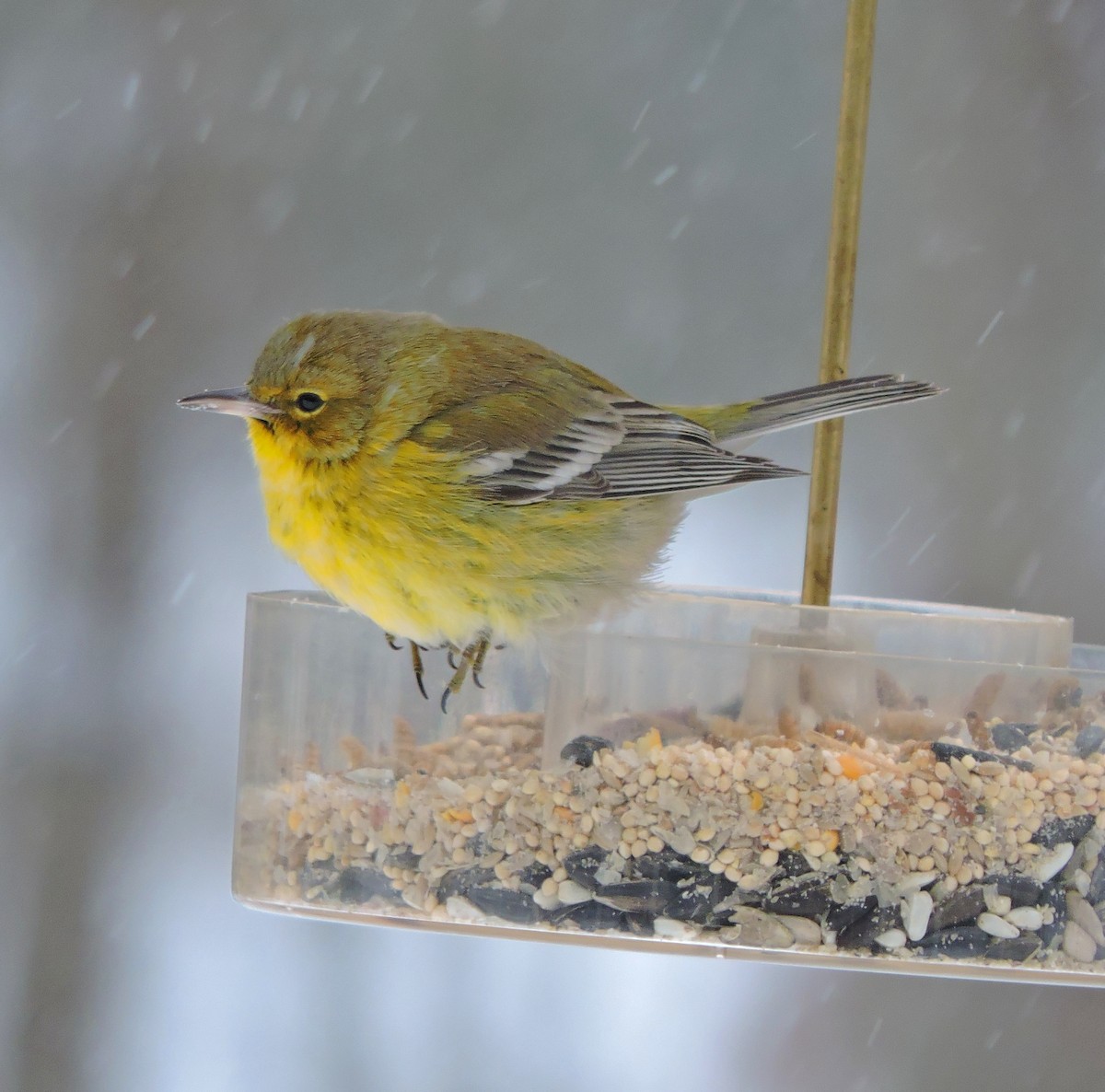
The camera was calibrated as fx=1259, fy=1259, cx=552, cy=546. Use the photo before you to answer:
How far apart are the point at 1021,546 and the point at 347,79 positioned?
13.5ft

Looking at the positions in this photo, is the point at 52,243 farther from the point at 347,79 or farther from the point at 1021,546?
the point at 1021,546

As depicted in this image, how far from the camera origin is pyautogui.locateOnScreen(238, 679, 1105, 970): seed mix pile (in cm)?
245

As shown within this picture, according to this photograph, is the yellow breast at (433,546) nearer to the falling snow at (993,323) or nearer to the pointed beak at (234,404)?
the pointed beak at (234,404)

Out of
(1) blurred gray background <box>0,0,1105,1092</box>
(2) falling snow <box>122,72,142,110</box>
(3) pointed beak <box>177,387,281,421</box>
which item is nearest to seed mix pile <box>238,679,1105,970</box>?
(3) pointed beak <box>177,387,281,421</box>

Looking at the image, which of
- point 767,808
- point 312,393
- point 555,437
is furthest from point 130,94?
point 767,808

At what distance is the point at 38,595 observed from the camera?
5902 millimetres

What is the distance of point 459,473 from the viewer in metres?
2.74

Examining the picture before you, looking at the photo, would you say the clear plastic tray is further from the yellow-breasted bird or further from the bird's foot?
the yellow-breasted bird

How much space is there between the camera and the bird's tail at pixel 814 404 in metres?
2.81

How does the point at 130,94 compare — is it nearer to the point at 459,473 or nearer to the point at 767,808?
the point at 459,473

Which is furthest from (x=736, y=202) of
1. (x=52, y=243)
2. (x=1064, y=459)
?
(x=52, y=243)

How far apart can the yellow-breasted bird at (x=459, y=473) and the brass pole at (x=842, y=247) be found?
113mm

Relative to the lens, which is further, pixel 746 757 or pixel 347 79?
pixel 347 79

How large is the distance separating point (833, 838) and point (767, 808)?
0.46 ft
